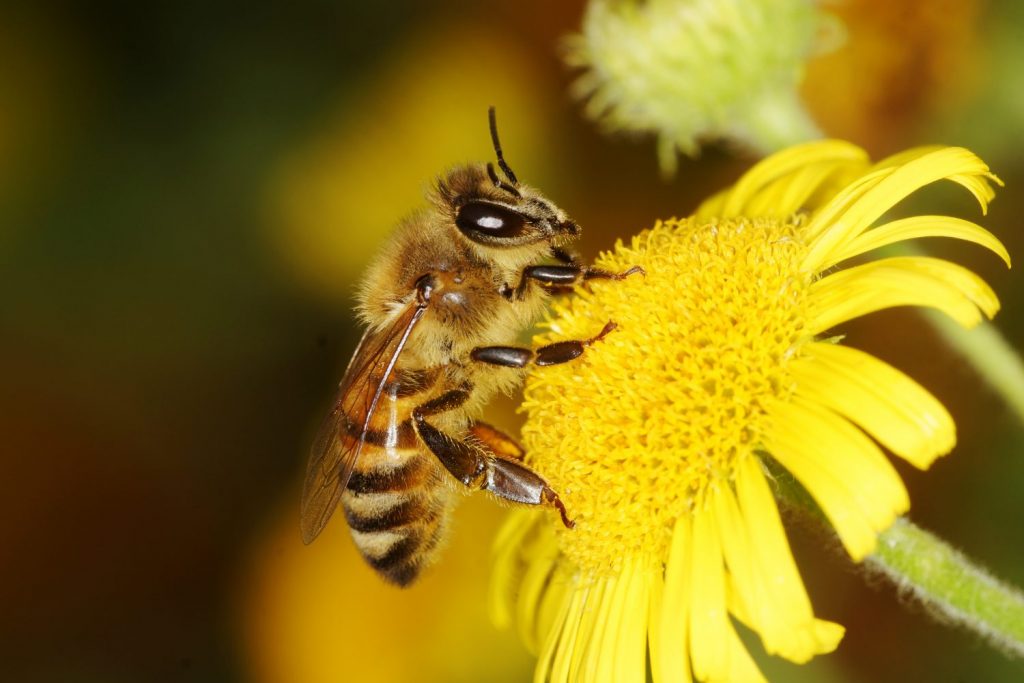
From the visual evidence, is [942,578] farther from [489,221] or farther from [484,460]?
[489,221]

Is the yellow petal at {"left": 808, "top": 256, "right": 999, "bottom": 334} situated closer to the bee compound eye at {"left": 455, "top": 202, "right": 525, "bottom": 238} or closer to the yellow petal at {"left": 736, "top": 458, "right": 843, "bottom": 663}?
the yellow petal at {"left": 736, "top": 458, "right": 843, "bottom": 663}

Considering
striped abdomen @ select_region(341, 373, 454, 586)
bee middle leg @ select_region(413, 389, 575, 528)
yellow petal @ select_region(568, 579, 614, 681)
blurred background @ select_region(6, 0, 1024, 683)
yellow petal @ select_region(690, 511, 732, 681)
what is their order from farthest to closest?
blurred background @ select_region(6, 0, 1024, 683) < striped abdomen @ select_region(341, 373, 454, 586) < bee middle leg @ select_region(413, 389, 575, 528) < yellow petal @ select_region(568, 579, 614, 681) < yellow petal @ select_region(690, 511, 732, 681)

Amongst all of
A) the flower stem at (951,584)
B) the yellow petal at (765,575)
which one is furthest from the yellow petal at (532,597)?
the flower stem at (951,584)

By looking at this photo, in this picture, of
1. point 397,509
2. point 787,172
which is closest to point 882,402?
point 787,172

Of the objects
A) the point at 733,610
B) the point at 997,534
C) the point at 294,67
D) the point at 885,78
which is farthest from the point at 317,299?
the point at 733,610

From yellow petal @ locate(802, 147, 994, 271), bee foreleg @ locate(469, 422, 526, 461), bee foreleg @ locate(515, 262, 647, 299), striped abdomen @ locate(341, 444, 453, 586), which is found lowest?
striped abdomen @ locate(341, 444, 453, 586)

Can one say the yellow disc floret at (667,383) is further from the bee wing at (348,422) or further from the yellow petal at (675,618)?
the bee wing at (348,422)

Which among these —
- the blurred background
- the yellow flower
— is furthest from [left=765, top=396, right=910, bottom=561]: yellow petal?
the blurred background
